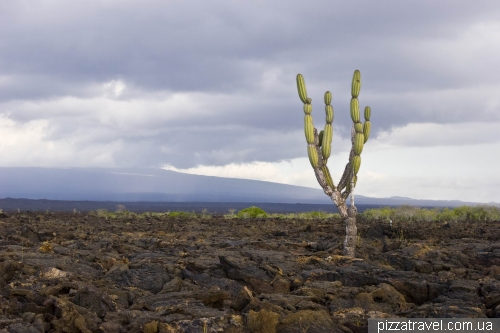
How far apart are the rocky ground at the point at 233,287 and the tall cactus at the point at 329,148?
1247 millimetres

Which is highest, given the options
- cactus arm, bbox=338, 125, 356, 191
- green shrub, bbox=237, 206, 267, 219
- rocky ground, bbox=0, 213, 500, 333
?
cactus arm, bbox=338, 125, 356, 191

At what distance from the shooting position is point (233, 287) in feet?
34.1

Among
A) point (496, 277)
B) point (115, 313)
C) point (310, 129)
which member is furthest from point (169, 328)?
point (310, 129)

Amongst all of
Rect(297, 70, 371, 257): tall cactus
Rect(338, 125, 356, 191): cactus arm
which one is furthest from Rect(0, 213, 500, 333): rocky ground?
Rect(338, 125, 356, 191): cactus arm

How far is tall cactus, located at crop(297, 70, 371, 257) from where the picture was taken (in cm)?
1506

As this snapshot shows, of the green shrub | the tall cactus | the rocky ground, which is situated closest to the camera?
the rocky ground

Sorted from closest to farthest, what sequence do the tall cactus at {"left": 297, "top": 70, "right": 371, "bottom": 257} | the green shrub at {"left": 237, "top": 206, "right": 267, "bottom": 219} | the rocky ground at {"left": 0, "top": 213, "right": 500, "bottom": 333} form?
the rocky ground at {"left": 0, "top": 213, "right": 500, "bottom": 333}, the tall cactus at {"left": 297, "top": 70, "right": 371, "bottom": 257}, the green shrub at {"left": 237, "top": 206, "right": 267, "bottom": 219}

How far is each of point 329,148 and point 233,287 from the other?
5.92 meters

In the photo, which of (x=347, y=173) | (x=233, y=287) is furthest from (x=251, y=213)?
(x=233, y=287)

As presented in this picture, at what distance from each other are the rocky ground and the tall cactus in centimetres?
125

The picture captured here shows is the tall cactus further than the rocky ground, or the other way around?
the tall cactus

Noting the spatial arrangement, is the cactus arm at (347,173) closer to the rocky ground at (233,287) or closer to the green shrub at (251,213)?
the rocky ground at (233,287)

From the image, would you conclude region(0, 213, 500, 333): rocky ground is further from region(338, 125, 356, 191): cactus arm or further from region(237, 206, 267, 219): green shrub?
region(237, 206, 267, 219): green shrub

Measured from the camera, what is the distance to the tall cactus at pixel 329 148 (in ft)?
49.4
